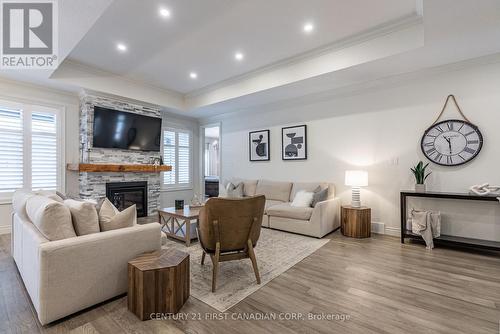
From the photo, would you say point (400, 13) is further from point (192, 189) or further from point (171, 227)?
point (192, 189)

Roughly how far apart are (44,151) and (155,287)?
4459mm

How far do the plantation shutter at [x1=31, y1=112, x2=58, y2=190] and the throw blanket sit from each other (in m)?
6.60

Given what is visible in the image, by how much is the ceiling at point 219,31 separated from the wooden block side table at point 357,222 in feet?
8.98

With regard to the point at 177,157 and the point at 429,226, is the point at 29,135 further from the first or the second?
the point at 429,226

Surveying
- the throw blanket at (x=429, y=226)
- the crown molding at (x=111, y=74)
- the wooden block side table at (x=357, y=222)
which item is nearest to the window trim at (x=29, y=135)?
the crown molding at (x=111, y=74)

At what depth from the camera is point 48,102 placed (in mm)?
4566

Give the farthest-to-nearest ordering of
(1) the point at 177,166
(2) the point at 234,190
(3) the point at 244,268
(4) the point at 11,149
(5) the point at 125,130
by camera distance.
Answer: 1. (1) the point at 177,166
2. (2) the point at 234,190
3. (5) the point at 125,130
4. (4) the point at 11,149
5. (3) the point at 244,268

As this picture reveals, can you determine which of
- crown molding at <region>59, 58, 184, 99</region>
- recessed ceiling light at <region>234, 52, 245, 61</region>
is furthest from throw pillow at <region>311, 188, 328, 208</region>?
crown molding at <region>59, 58, 184, 99</region>

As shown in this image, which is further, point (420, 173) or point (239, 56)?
point (239, 56)

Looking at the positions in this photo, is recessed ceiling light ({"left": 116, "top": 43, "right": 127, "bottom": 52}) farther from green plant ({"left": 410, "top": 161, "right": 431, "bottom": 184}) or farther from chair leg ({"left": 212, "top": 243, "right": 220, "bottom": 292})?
green plant ({"left": 410, "top": 161, "right": 431, "bottom": 184})

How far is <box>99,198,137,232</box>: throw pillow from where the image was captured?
2.11m

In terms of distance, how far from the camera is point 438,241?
3.37 meters

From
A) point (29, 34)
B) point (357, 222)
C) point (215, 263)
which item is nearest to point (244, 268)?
point (215, 263)

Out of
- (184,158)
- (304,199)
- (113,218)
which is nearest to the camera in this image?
(113,218)
